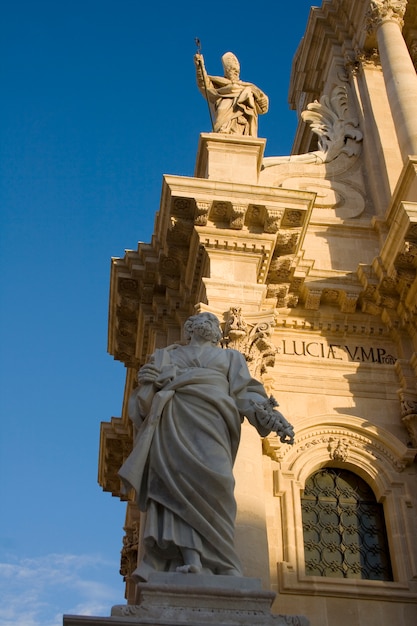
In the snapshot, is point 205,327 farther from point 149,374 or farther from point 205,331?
point 149,374

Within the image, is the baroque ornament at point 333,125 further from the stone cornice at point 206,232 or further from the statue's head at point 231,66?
the stone cornice at point 206,232

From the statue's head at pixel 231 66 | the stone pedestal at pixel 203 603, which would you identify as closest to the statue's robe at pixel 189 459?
the stone pedestal at pixel 203 603

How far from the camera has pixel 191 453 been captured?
292 inches

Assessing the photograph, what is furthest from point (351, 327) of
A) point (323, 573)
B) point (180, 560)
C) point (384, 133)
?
point (180, 560)

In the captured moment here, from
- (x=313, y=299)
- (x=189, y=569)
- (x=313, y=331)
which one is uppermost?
(x=313, y=299)

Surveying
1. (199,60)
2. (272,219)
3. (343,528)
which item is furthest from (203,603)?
(199,60)

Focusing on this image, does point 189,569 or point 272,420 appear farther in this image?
point 272,420

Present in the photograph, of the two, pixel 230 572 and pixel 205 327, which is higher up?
pixel 205 327

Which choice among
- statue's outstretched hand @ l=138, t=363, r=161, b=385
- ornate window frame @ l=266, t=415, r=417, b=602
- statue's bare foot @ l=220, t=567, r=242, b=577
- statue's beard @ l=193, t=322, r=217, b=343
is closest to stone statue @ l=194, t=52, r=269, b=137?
ornate window frame @ l=266, t=415, r=417, b=602

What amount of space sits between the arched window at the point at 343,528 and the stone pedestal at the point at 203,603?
600 centimetres

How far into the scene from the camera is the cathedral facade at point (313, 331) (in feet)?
39.6

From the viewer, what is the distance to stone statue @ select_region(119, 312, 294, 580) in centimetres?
713

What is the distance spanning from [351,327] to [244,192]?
3051 millimetres

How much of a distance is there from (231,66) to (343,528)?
9.62 meters
